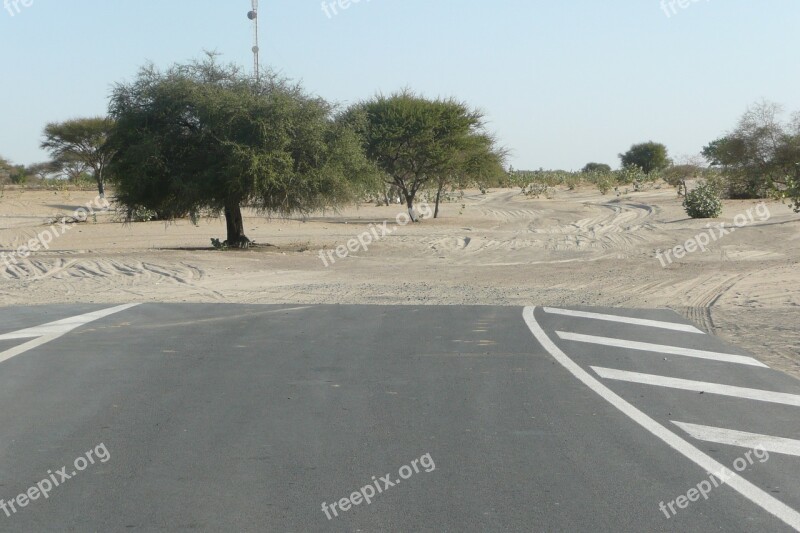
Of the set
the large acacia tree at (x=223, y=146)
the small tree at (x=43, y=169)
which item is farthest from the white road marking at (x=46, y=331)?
the small tree at (x=43, y=169)

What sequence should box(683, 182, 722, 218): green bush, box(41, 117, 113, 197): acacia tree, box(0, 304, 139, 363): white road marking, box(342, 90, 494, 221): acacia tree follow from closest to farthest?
box(0, 304, 139, 363): white road marking < box(683, 182, 722, 218): green bush < box(342, 90, 494, 221): acacia tree < box(41, 117, 113, 197): acacia tree

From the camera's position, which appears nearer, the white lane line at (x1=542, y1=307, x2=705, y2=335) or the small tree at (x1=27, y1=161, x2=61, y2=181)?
the white lane line at (x1=542, y1=307, x2=705, y2=335)

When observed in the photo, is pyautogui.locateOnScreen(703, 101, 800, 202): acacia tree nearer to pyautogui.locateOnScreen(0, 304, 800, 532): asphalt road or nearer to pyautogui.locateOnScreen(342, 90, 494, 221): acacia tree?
pyautogui.locateOnScreen(342, 90, 494, 221): acacia tree

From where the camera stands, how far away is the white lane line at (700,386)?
8781 mm

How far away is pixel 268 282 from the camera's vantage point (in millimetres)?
22422

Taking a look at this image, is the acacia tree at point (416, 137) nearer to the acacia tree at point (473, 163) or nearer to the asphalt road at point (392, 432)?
the acacia tree at point (473, 163)

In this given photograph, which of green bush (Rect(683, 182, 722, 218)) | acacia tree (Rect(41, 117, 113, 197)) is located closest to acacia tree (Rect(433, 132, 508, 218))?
green bush (Rect(683, 182, 722, 218))

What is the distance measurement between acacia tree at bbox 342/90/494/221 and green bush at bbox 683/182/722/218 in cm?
1263

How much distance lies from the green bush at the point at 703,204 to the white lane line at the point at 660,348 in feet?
100

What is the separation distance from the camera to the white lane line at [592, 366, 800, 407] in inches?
346

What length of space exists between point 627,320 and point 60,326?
333 inches

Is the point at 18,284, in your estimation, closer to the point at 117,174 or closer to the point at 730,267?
the point at 117,174

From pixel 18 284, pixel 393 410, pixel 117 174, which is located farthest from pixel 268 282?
pixel 393 410

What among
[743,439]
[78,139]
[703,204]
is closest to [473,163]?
[703,204]
